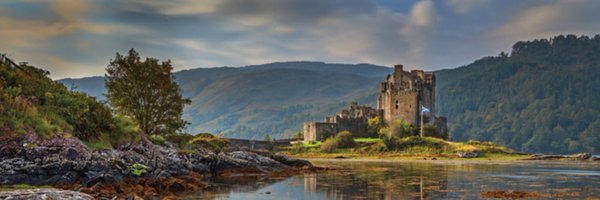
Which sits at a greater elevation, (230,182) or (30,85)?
(30,85)

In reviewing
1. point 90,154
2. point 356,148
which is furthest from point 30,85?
point 356,148

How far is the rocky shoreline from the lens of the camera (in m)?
27.8

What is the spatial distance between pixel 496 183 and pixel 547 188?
363 cm

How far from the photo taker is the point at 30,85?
3666 cm

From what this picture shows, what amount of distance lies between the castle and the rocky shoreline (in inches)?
2908

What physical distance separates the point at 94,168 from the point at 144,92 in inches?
808

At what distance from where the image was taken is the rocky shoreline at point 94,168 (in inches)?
1093

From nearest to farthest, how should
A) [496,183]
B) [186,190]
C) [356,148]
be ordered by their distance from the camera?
[186,190] < [496,183] < [356,148]

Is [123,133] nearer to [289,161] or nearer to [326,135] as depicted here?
[289,161]

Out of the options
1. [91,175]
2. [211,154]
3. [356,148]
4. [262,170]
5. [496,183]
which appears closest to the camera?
[91,175]

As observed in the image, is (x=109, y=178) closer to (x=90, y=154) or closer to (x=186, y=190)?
(x=90, y=154)

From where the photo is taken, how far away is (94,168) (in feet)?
98.9

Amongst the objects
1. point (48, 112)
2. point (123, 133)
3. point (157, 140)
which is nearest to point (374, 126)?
point (157, 140)

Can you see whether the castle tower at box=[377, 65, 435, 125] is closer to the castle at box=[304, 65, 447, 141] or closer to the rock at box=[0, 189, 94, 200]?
the castle at box=[304, 65, 447, 141]
